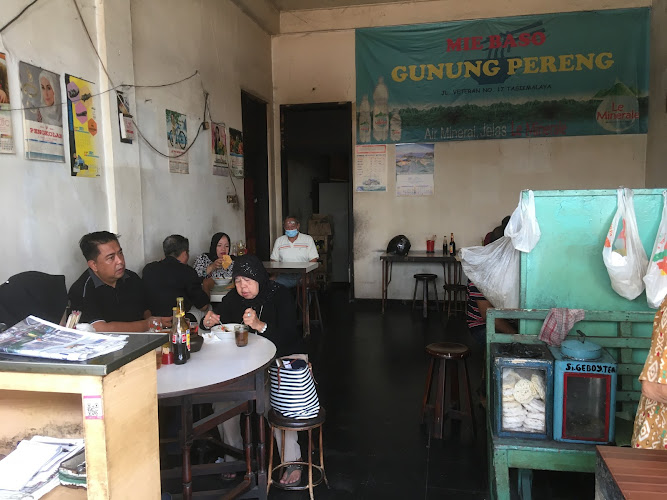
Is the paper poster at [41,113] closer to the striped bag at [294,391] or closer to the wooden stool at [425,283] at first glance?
the striped bag at [294,391]

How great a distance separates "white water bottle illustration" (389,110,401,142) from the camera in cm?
687

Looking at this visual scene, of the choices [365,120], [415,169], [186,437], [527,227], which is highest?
[365,120]

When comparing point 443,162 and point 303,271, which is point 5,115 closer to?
point 303,271

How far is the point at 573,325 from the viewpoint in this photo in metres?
2.30

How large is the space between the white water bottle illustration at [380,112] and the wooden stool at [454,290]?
200cm

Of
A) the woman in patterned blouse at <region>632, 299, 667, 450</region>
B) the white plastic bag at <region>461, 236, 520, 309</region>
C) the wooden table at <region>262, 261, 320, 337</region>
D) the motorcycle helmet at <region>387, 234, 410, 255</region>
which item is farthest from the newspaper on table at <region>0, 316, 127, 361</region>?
the motorcycle helmet at <region>387, 234, 410, 255</region>

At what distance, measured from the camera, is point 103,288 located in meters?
3.10

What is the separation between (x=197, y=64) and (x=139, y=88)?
3.71 ft

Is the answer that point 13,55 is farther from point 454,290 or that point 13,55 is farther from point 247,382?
point 454,290

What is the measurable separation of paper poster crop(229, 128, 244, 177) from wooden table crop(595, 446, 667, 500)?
16.4 ft

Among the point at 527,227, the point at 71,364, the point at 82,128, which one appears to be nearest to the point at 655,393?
the point at 527,227

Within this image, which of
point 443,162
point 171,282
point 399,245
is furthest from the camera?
point 443,162

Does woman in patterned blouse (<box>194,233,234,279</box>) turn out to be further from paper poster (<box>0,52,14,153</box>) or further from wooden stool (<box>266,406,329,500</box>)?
wooden stool (<box>266,406,329,500</box>)

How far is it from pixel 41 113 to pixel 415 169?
490 cm
